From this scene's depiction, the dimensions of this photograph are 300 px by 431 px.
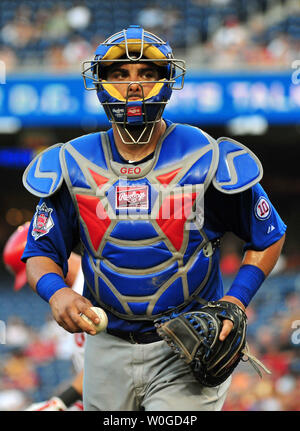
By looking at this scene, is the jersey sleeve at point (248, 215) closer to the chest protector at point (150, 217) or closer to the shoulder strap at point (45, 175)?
the chest protector at point (150, 217)

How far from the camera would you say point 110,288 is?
256 centimetres

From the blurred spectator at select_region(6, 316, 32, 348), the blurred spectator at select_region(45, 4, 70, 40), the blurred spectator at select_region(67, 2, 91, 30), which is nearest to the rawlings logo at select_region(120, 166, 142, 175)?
the blurred spectator at select_region(6, 316, 32, 348)

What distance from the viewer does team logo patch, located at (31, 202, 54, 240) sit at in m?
2.61

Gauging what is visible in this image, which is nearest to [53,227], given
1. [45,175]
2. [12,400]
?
[45,175]

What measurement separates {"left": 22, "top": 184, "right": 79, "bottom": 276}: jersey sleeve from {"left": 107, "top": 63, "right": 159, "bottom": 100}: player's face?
0.42 meters

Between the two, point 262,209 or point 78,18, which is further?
point 78,18

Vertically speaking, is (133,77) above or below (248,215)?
above

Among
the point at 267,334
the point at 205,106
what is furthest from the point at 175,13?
the point at 267,334

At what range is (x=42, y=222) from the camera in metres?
2.62

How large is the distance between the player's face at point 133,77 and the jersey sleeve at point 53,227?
0.42m

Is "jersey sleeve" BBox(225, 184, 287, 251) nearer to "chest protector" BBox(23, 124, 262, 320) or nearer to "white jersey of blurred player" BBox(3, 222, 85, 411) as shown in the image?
"chest protector" BBox(23, 124, 262, 320)

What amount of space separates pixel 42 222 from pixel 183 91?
823 cm

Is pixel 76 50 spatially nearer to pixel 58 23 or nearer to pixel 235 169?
pixel 58 23

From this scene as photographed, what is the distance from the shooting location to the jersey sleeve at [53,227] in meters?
2.62
